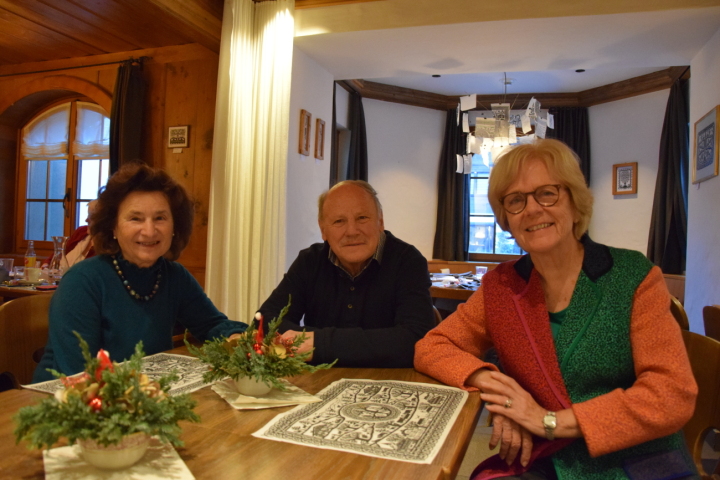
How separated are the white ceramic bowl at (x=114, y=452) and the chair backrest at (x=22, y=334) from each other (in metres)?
1.00

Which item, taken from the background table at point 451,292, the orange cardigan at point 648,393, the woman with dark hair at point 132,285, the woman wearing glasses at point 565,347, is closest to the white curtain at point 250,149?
the background table at point 451,292

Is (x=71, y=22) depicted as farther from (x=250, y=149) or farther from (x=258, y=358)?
(x=258, y=358)

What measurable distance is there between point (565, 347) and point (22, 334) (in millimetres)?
1581

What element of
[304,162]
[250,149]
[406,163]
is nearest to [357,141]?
[406,163]

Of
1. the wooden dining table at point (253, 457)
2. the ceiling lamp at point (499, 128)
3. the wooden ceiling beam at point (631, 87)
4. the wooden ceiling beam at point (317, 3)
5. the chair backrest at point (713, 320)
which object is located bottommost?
the wooden dining table at point (253, 457)

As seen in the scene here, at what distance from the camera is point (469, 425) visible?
105cm

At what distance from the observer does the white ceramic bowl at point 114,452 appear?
0.75 meters

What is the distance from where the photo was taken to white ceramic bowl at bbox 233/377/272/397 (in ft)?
3.76

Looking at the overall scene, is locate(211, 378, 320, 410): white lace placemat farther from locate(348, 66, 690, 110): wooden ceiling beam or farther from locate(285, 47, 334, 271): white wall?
locate(348, 66, 690, 110): wooden ceiling beam

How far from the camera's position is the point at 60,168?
5.38 metres

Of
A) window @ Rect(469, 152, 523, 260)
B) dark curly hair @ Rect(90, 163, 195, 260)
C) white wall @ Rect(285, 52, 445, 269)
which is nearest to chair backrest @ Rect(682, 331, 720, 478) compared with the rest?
dark curly hair @ Rect(90, 163, 195, 260)

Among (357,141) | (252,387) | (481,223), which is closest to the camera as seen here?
(252,387)

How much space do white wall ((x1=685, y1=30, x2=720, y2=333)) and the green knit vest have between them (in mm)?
2592

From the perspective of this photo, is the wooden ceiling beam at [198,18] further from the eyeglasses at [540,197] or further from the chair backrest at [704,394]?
the chair backrest at [704,394]
